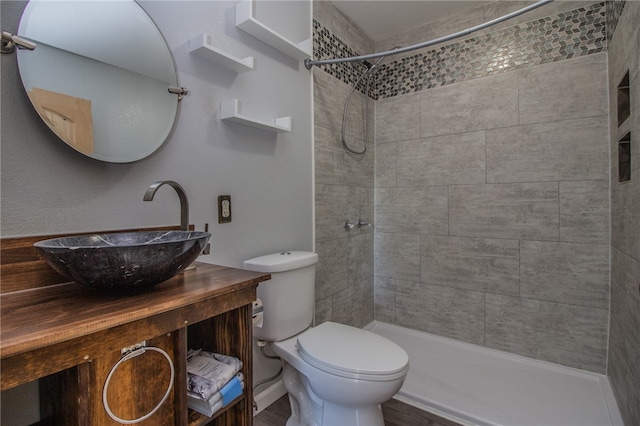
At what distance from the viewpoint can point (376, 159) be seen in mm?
2791

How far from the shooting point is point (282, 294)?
5.12 ft

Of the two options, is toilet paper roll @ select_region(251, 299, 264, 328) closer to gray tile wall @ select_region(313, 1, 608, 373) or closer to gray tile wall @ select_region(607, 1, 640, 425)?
gray tile wall @ select_region(313, 1, 608, 373)

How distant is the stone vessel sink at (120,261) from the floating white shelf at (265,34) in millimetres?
1144

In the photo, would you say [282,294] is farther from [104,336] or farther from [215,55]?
[215,55]

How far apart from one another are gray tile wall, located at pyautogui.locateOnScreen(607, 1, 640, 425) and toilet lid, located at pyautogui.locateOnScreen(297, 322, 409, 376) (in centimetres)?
102

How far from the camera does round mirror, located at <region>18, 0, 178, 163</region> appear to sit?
3.17ft

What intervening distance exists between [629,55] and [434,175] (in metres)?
1.23

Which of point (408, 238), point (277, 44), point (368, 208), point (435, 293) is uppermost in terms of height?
point (277, 44)

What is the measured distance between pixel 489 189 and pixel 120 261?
7.44ft

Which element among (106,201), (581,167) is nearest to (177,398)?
(106,201)

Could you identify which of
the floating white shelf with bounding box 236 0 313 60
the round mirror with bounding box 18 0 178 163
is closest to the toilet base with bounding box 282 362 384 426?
the round mirror with bounding box 18 0 178 163

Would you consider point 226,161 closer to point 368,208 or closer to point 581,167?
point 368,208

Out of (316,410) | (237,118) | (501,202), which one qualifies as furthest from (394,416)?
(237,118)

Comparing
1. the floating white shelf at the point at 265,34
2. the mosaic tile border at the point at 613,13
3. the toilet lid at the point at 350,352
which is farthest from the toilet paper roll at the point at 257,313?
the mosaic tile border at the point at 613,13
